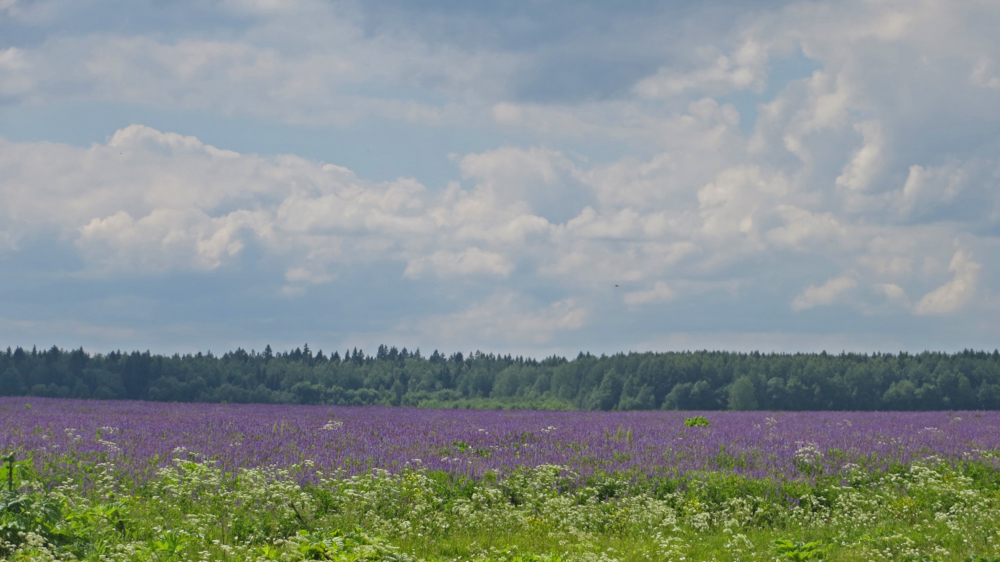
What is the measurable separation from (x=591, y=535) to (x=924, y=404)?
2891 inches

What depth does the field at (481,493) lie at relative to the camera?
34.9 feet

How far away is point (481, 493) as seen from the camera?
575 inches

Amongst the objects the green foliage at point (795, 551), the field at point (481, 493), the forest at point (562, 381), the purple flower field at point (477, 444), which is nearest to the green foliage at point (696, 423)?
the purple flower field at point (477, 444)

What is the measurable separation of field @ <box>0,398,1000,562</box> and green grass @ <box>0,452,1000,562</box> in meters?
0.04

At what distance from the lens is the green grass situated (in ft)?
32.2

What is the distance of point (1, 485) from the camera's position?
11.0 metres

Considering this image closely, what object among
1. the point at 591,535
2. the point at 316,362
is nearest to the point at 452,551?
the point at 591,535

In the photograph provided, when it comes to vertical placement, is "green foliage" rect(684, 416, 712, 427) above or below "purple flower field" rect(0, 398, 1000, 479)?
above

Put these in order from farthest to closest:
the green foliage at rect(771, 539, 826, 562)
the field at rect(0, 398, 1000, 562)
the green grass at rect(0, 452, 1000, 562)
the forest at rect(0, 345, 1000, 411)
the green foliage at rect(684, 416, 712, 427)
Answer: the forest at rect(0, 345, 1000, 411), the green foliage at rect(684, 416, 712, 427), the field at rect(0, 398, 1000, 562), the green foliage at rect(771, 539, 826, 562), the green grass at rect(0, 452, 1000, 562)

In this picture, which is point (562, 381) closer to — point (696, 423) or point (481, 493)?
point (696, 423)

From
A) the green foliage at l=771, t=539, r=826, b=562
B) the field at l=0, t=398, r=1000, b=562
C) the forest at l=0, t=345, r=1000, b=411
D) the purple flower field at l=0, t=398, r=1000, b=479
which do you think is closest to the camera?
the green foliage at l=771, t=539, r=826, b=562

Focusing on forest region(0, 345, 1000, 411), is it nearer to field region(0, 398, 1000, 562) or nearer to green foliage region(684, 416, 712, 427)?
green foliage region(684, 416, 712, 427)

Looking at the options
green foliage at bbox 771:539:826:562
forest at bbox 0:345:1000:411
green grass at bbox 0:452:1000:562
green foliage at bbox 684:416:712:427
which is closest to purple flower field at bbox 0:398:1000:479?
green foliage at bbox 684:416:712:427

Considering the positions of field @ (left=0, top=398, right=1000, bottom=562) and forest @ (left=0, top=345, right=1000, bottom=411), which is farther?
forest @ (left=0, top=345, right=1000, bottom=411)
